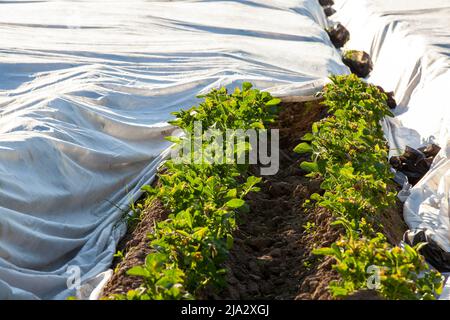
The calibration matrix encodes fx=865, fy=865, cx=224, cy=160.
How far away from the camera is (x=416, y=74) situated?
24.7 ft

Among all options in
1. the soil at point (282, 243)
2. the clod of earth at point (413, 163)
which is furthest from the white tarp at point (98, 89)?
the clod of earth at point (413, 163)

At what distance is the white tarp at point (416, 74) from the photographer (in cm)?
528

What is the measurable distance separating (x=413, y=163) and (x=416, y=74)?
184 cm

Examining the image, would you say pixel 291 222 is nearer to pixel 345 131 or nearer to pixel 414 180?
pixel 345 131

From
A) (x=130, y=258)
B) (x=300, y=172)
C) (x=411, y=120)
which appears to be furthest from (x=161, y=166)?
(x=411, y=120)

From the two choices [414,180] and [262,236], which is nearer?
[262,236]

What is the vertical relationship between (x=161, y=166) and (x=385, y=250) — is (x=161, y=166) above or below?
below

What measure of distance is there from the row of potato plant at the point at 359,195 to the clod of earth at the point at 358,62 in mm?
1935

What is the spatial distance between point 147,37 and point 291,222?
3.60m

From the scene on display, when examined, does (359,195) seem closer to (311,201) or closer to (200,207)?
(311,201)

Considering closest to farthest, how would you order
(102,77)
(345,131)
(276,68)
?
(345,131)
(102,77)
(276,68)

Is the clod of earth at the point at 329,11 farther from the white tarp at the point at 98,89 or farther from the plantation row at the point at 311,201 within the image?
the plantation row at the point at 311,201

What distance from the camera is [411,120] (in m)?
6.95

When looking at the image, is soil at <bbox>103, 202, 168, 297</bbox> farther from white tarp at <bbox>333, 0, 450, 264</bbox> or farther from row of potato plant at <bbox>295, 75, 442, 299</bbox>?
white tarp at <bbox>333, 0, 450, 264</bbox>
